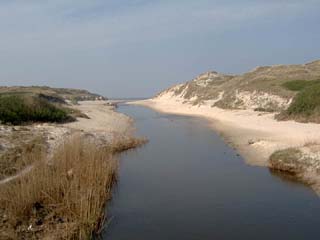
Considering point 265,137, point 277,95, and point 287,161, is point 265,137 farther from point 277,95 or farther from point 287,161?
point 277,95

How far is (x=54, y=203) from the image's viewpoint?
37.3ft

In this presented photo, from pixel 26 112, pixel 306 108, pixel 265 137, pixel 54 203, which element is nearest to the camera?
pixel 54 203

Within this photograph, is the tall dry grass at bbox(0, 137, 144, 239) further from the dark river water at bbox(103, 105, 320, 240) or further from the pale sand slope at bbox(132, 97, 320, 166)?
the pale sand slope at bbox(132, 97, 320, 166)

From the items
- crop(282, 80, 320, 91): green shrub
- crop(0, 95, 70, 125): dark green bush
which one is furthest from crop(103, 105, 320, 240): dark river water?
crop(282, 80, 320, 91): green shrub

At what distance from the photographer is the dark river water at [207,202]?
11297 millimetres

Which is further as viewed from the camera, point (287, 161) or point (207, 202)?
point (287, 161)

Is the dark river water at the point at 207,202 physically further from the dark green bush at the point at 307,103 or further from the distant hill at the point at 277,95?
the distant hill at the point at 277,95

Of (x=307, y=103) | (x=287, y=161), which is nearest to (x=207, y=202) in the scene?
(x=287, y=161)

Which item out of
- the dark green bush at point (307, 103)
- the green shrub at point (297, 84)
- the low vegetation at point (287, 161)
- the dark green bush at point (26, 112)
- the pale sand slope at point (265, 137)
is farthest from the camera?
the green shrub at point (297, 84)

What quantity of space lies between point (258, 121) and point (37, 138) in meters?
21.2

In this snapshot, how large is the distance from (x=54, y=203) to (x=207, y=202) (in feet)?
16.1

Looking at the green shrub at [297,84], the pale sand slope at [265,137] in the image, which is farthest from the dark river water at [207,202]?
the green shrub at [297,84]

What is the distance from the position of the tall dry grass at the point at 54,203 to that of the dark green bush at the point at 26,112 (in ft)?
53.2

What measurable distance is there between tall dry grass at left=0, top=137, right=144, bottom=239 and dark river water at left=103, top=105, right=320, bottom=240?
2.70ft
